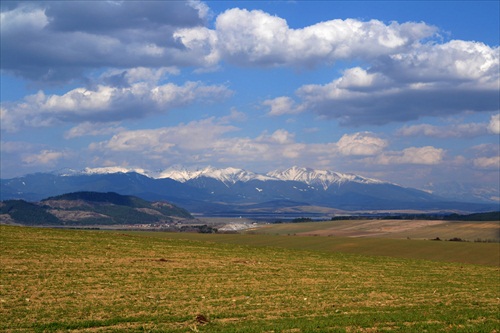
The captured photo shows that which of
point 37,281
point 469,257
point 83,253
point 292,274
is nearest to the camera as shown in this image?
point 37,281

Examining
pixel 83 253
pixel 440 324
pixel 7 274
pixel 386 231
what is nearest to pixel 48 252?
pixel 83 253

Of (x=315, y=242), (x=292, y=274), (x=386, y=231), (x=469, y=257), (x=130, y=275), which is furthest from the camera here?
(x=386, y=231)

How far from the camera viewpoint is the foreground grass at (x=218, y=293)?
81.8 ft

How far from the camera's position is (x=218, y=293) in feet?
109

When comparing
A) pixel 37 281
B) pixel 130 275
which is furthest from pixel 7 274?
pixel 130 275

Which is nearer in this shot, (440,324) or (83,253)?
(440,324)

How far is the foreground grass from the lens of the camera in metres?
24.9

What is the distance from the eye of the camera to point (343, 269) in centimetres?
5059

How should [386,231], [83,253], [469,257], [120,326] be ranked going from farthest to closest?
[386,231], [469,257], [83,253], [120,326]

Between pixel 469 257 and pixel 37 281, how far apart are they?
71069mm

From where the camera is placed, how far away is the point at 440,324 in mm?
25719

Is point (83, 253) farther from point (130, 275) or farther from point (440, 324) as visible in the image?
point (440, 324)

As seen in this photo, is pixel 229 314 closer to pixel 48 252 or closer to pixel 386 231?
pixel 48 252

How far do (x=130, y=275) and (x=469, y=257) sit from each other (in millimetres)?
64503
